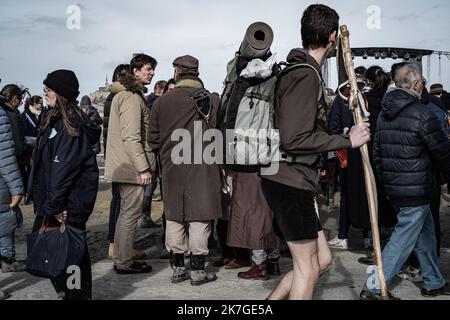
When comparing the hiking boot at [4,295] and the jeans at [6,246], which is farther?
the jeans at [6,246]

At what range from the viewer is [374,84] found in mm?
5664

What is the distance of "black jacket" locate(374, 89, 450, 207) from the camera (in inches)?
159

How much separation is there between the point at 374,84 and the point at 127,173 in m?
2.86

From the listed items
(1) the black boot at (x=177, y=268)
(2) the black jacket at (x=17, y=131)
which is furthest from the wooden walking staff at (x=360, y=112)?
(2) the black jacket at (x=17, y=131)

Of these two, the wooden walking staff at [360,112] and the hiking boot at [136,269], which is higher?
the wooden walking staff at [360,112]

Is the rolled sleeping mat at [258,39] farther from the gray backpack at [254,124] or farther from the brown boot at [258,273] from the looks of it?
the brown boot at [258,273]

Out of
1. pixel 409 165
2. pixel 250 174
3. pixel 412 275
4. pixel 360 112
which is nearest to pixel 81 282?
pixel 250 174

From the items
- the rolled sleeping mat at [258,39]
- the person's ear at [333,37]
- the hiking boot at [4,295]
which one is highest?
the rolled sleeping mat at [258,39]

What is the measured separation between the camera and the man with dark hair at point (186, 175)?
15.5 feet

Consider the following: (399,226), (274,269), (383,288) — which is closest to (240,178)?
(274,269)

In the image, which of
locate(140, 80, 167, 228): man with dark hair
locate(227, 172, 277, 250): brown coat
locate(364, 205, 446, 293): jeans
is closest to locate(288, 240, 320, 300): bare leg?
locate(364, 205, 446, 293): jeans

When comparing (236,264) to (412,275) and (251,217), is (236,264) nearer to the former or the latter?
(251,217)
